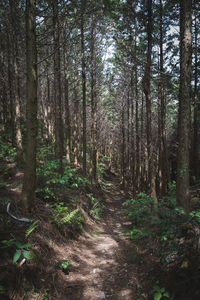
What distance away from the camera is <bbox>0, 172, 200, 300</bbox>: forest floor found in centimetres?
264

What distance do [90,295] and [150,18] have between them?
931 cm

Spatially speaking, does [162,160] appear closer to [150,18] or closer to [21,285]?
[150,18]

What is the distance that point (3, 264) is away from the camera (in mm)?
2568

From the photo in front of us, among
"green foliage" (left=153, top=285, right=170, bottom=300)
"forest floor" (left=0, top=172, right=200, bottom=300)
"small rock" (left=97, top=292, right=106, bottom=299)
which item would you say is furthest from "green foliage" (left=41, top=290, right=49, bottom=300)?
"green foliage" (left=153, top=285, right=170, bottom=300)

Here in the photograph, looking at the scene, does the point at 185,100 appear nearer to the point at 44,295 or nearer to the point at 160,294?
the point at 160,294

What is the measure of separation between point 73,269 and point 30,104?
3.95 metres

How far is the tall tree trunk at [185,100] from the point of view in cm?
510

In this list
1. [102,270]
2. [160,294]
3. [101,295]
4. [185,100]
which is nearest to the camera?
[160,294]

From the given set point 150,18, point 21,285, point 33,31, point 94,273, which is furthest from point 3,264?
point 150,18

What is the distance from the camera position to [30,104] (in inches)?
160

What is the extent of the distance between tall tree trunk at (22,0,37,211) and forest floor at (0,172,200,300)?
471mm

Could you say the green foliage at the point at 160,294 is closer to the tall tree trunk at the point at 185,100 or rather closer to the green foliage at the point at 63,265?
the green foliage at the point at 63,265

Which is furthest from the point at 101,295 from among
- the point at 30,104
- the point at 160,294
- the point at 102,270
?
the point at 30,104

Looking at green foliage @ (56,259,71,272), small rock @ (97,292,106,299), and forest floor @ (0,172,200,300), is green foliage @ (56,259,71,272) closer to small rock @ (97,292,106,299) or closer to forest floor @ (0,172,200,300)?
forest floor @ (0,172,200,300)
